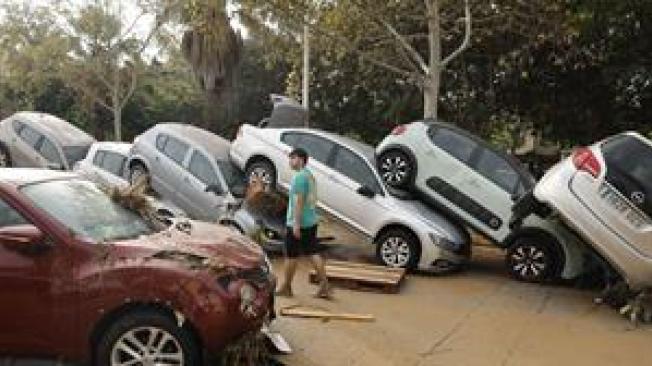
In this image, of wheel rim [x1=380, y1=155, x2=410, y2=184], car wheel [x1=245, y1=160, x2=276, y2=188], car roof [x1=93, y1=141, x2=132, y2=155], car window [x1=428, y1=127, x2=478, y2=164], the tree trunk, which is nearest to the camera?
car window [x1=428, y1=127, x2=478, y2=164]

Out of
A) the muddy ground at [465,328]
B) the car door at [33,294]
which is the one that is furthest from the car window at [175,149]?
the car door at [33,294]

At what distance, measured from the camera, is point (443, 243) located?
1322 centimetres

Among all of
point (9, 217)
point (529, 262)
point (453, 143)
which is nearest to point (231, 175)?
point (453, 143)

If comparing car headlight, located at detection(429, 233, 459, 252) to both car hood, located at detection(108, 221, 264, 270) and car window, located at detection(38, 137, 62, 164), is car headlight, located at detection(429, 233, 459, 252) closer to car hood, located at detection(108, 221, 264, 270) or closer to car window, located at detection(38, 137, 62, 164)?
car hood, located at detection(108, 221, 264, 270)

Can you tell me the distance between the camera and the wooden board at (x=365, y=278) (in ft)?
38.7

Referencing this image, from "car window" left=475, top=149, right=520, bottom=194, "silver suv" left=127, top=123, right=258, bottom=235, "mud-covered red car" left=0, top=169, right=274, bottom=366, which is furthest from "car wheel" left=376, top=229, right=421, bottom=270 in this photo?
"mud-covered red car" left=0, top=169, right=274, bottom=366

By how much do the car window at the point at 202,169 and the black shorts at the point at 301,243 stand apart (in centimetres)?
396

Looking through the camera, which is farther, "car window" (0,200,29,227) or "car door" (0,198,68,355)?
"car window" (0,200,29,227)

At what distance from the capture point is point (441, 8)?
18188 millimetres

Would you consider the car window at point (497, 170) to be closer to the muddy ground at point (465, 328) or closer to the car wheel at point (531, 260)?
the car wheel at point (531, 260)

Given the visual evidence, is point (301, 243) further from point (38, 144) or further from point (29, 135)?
point (29, 135)

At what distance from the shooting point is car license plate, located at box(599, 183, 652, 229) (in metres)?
11.0

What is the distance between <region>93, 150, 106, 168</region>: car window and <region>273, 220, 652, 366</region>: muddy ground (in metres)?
4.71

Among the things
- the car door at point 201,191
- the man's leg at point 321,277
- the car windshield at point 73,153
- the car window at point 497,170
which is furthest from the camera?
the car windshield at point 73,153
